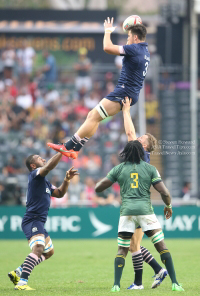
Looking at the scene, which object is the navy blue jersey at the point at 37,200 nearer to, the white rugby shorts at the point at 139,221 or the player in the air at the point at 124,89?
the player in the air at the point at 124,89

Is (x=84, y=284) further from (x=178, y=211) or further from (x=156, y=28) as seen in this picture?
(x=156, y=28)

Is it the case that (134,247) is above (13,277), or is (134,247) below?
above

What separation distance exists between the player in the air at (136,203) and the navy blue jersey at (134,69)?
1.34m

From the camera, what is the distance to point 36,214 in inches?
344

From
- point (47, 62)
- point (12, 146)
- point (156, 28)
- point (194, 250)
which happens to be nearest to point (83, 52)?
point (47, 62)

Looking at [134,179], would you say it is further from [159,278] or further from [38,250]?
[38,250]

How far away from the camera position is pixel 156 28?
1030 inches

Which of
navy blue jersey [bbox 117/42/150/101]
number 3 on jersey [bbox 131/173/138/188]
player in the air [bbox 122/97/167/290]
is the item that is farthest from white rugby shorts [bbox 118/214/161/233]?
navy blue jersey [bbox 117/42/150/101]

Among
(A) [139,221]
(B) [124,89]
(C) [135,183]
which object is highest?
(B) [124,89]

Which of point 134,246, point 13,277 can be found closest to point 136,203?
point 134,246

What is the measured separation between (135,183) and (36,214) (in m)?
1.80

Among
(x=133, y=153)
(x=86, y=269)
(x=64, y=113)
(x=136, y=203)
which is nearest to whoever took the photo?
(x=136, y=203)

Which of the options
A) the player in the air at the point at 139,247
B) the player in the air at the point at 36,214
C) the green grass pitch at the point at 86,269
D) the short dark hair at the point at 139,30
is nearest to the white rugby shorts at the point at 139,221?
the player in the air at the point at 139,247

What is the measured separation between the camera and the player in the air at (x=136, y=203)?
7785 mm
